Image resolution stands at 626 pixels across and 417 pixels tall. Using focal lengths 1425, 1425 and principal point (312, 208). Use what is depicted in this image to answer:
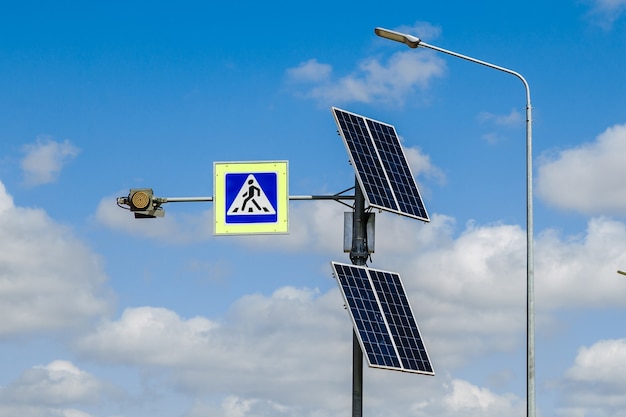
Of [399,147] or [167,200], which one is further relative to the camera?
[399,147]

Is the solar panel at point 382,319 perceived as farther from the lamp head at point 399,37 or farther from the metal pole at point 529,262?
the lamp head at point 399,37

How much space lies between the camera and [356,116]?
2850 centimetres

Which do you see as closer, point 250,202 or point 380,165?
point 250,202

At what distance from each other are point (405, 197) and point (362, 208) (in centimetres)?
152

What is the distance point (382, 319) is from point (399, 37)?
5.39 metres

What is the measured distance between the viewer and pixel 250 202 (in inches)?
1051

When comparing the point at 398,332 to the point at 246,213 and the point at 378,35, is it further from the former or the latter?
the point at 378,35

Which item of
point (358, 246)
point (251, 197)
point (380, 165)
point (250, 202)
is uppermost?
point (380, 165)

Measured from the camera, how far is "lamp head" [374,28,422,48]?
26953 mm

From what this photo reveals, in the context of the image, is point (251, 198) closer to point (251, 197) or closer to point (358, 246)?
point (251, 197)

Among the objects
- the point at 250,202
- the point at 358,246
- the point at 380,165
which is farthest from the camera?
the point at 380,165

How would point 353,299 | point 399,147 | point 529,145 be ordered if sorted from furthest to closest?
point 399,147
point 529,145
point 353,299

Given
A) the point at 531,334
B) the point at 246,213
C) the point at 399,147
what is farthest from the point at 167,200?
the point at 531,334

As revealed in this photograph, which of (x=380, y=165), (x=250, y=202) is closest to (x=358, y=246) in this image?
(x=380, y=165)
